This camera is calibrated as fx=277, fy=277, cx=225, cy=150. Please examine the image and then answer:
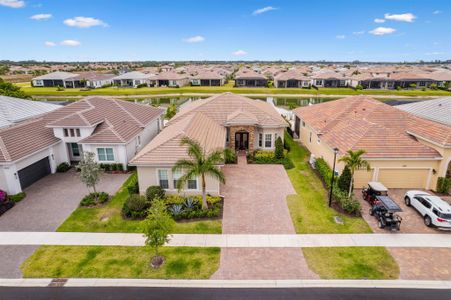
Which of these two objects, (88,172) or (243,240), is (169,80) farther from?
(243,240)

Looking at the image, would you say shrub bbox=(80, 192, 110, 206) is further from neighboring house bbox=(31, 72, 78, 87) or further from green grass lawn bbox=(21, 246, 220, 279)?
neighboring house bbox=(31, 72, 78, 87)

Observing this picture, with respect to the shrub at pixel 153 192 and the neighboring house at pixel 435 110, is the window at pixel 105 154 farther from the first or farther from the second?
the neighboring house at pixel 435 110

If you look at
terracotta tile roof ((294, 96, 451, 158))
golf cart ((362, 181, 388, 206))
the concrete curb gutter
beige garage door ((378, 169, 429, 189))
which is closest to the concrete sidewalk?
the concrete curb gutter

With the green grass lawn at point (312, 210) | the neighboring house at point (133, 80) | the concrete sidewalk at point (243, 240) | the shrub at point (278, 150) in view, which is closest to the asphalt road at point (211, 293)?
the concrete sidewalk at point (243, 240)

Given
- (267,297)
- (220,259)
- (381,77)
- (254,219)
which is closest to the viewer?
(267,297)

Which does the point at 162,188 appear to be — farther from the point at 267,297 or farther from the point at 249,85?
the point at 249,85

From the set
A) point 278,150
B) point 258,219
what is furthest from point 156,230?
point 278,150

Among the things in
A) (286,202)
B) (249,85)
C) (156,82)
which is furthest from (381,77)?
(286,202)
